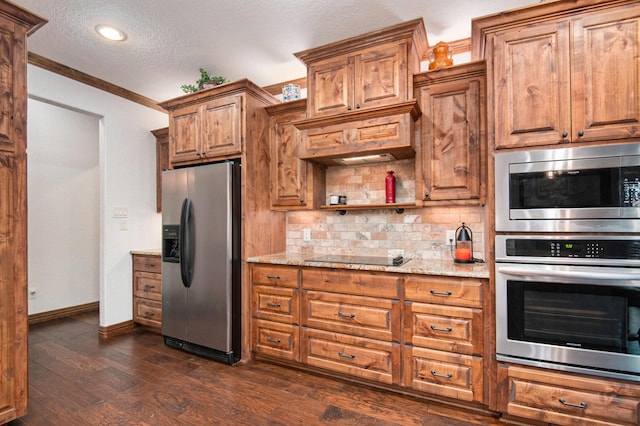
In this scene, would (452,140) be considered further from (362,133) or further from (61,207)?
(61,207)

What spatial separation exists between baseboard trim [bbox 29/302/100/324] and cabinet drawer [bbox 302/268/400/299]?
3686 millimetres

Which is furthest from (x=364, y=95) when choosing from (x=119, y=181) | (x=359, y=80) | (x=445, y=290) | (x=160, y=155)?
(x=119, y=181)

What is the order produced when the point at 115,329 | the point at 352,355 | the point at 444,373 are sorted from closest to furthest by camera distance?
the point at 444,373 → the point at 352,355 → the point at 115,329

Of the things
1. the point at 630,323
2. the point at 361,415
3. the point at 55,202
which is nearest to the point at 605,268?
the point at 630,323

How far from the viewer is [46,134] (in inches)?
158

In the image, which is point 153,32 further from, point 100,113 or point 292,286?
point 292,286

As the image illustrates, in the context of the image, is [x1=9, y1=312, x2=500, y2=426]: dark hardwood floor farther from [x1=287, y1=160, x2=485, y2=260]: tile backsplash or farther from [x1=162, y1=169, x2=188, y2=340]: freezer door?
[x1=287, y1=160, x2=485, y2=260]: tile backsplash

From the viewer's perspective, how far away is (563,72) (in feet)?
5.81

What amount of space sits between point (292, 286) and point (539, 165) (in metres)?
1.92

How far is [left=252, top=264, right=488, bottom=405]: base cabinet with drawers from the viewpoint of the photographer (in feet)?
6.50

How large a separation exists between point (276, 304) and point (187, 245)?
1014 millimetres

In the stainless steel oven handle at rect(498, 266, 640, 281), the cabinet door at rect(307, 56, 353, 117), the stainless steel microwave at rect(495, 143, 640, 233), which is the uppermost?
the cabinet door at rect(307, 56, 353, 117)

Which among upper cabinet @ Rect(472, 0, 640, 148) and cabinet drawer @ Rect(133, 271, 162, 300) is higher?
upper cabinet @ Rect(472, 0, 640, 148)

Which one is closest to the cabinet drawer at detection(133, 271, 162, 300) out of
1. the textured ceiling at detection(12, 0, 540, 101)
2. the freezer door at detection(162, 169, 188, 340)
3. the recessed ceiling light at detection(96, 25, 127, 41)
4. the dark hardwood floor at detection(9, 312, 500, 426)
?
the freezer door at detection(162, 169, 188, 340)
